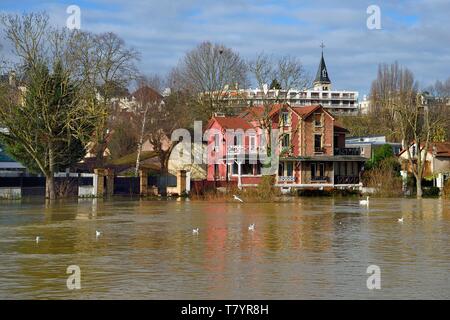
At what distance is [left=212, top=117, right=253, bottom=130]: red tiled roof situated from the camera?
75.1m

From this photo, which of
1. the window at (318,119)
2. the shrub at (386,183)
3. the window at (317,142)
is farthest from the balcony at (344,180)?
the shrub at (386,183)

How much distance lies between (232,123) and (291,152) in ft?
21.6

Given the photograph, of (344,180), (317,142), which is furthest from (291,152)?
(344,180)

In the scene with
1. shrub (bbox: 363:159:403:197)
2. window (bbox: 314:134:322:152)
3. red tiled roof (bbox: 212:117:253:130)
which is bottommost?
shrub (bbox: 363:159:403:197)

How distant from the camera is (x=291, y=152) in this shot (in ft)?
243

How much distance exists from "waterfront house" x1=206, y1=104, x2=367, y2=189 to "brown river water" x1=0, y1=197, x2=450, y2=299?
3568cm

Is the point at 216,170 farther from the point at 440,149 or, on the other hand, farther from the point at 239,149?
the point at 440,149

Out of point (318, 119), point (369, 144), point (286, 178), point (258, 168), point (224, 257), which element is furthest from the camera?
point (369, 144)

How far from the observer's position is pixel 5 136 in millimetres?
55844

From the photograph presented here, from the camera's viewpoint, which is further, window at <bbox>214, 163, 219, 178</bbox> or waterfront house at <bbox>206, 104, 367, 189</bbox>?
window at <bbox>214, 163, 219, 178</bbox>

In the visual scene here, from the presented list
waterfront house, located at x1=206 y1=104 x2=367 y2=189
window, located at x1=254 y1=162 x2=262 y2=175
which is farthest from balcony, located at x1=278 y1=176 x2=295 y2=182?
window, located at x1=254 y1=162 x2=262 y2=175

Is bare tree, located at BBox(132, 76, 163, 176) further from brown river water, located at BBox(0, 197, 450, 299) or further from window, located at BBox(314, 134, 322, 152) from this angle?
brown river water, located at BBox(0, 197, 450, 299)
